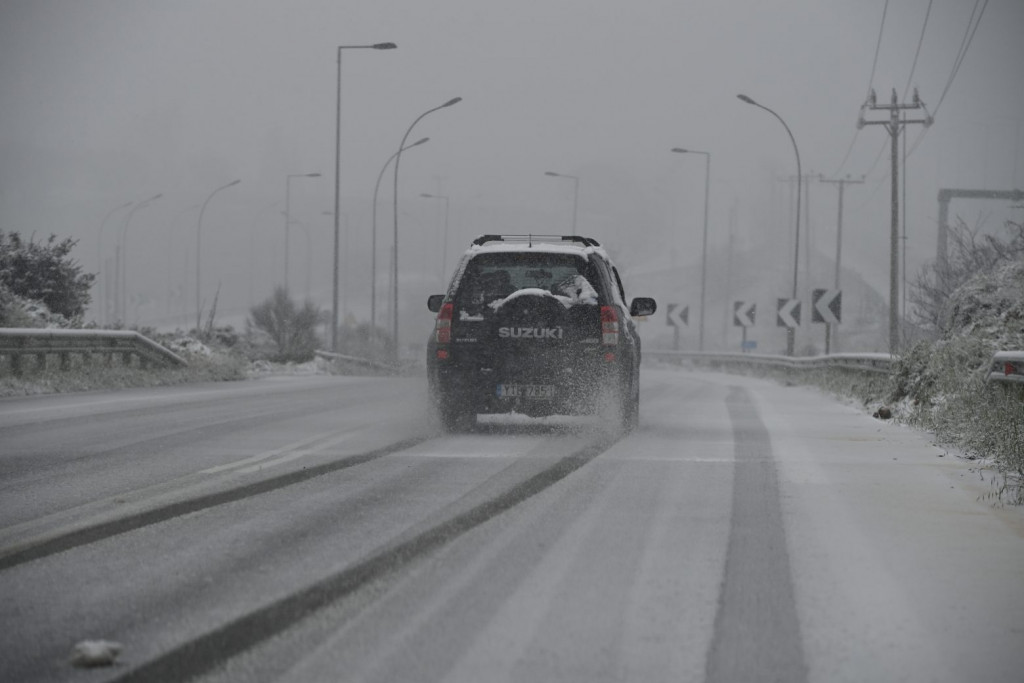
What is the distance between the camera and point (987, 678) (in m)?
4.02

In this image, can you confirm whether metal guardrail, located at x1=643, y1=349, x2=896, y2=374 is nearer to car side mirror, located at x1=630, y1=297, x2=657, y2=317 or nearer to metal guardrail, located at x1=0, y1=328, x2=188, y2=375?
car side mirror, located at x1=630, y1=297, x2=657, y2=317

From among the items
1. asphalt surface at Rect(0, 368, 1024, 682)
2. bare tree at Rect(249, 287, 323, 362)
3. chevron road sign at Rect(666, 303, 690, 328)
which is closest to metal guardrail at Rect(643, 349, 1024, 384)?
asphalt surface at Rect(0, 368, 1024, 682)

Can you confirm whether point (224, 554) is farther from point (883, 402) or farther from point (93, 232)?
point (93, 232)

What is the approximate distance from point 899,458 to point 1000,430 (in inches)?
35.5

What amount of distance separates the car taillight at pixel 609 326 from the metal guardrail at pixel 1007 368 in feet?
11.5

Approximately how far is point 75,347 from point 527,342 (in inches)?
430

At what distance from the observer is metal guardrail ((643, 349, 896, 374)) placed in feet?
70.3

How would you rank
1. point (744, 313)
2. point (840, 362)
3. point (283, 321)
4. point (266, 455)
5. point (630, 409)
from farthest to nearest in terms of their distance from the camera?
point (283, 321), point (744, 313), point (840, 362), point (630, 409), point (266, 455)

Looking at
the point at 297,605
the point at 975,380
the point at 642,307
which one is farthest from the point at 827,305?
the point at 297,605

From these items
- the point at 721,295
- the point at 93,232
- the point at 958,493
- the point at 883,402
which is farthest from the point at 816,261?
the point at 958,493

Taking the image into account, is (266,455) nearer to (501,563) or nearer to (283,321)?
(501,563)

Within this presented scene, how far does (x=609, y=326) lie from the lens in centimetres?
1247

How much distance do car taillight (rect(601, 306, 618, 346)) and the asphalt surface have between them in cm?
183

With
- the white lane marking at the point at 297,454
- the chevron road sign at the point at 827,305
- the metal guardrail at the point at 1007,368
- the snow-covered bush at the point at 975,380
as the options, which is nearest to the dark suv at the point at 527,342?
the white lane marking at the point at 297,454
